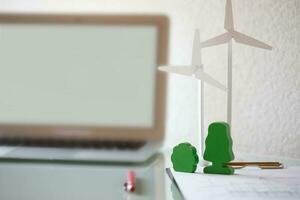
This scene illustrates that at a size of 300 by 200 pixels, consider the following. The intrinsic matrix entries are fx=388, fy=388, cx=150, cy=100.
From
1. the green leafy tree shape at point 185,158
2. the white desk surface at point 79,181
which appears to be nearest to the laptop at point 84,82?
the white desk surface at point 79,181

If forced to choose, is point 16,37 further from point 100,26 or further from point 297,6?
point 297,6

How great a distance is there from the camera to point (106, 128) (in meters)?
0.99

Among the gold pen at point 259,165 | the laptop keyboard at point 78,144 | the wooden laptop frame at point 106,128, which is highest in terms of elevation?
the wooden laptop frame at point 106,128

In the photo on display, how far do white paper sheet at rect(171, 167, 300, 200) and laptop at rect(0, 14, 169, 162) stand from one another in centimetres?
27

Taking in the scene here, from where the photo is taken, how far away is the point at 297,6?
0.96m

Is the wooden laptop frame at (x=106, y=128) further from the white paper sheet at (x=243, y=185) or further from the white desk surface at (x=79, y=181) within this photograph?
the white paper sheet at (x=243, y=185)

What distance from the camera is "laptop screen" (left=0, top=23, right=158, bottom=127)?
996mm

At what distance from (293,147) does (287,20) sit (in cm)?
32

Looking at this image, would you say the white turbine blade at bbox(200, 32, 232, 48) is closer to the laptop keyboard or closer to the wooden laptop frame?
the wooden laptop frame

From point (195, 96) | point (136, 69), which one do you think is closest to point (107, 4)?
point (136, 69)

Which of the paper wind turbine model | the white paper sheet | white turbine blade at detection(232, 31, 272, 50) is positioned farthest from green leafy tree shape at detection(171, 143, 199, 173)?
white turbine blade at detection(232, 31, 272, 50)

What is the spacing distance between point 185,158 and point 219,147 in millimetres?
69

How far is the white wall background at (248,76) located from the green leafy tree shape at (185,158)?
0.75 ft

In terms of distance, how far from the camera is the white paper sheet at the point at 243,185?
0.59 metres
